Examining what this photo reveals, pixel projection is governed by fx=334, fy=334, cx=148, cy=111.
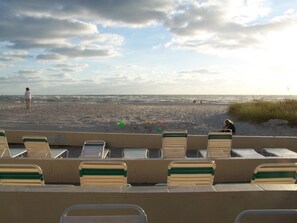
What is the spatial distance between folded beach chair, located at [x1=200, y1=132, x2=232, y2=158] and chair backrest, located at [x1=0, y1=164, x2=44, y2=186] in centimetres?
403

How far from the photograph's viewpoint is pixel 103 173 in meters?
3.78

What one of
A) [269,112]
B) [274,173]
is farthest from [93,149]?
[269,112]

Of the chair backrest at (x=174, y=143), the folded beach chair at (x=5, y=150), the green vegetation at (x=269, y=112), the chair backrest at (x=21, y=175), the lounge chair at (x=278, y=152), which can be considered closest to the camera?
the chair backrest at (x=21, y=175)

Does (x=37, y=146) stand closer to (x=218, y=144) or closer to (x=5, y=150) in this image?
(x=5, y=150)

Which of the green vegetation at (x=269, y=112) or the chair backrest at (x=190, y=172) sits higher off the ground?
the green vegetation at (x=269, y=112)

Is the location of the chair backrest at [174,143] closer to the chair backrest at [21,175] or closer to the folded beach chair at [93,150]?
the folded beach chair at [93,150]

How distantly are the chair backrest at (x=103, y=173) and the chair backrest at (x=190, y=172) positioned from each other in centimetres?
56

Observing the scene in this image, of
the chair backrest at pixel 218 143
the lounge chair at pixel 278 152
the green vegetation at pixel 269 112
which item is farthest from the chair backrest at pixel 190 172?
the green vegetation at pixel 269 112

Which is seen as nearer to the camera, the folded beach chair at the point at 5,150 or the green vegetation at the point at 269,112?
the folded beach chair at the point at 5,150

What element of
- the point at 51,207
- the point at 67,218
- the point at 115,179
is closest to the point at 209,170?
the point at 115,179

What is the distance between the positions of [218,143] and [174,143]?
925 mm

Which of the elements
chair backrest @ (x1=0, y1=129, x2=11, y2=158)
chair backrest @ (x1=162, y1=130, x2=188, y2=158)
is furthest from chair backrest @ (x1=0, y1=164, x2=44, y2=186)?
chair backrest @ (x1=162, y1=130, x2=188, y2=158)

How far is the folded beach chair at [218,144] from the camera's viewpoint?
272 inches

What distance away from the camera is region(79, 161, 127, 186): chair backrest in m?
3.74
